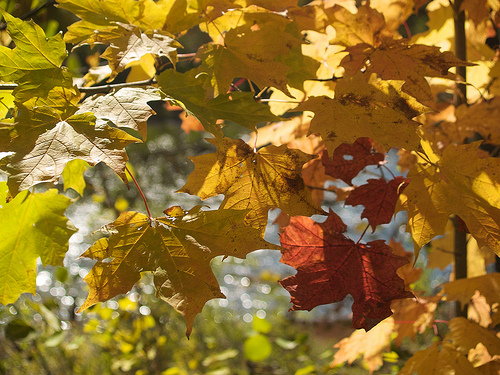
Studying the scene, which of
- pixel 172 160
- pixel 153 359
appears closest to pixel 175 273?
pixel 153 359

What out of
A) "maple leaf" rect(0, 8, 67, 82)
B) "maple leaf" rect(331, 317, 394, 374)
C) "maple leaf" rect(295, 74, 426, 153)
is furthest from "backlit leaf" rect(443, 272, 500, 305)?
"maple leaf" rect(0, 8, 67, 82)

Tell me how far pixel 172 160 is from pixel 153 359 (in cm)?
184

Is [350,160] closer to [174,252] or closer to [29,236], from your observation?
[174,252]

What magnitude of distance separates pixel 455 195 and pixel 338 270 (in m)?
0.18

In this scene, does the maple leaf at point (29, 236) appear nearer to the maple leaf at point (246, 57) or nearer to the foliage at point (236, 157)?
the foliage at point (236, 157)

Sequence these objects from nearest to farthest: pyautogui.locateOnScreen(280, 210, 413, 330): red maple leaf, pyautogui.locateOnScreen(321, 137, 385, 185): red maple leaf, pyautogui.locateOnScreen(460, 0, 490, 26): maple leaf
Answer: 1. pyautogui.locateOnScreen(280, 210, 413, 330): red maple leaf
2. pyautogui.locateOnScreen(321, 137, 385, 185): red maple leaf
3. pyautogui.locateOnScreen(460, 0, 490, 26): maple leaf

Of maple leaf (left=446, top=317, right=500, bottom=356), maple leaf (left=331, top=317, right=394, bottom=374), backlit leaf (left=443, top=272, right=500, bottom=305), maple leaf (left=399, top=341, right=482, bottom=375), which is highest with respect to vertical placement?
backlit leaf (left=443, top=272, right=500, bottom=305)

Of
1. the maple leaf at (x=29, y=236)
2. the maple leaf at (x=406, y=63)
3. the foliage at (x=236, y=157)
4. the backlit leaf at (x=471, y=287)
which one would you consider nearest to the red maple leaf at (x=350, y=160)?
the foliage at (x=236, y=157)

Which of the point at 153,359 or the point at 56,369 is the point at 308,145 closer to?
the point at 153,359

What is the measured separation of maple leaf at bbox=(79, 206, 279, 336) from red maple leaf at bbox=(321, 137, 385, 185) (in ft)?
0.65

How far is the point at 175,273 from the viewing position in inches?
18.8

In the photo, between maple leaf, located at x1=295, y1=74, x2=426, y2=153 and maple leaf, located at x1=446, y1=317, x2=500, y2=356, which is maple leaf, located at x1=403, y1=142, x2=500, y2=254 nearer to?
maple leaf, located at x1=295, y1=74, x2=426, y2=153

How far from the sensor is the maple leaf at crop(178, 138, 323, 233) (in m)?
0.52

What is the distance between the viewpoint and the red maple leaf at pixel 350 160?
0.62 meters
